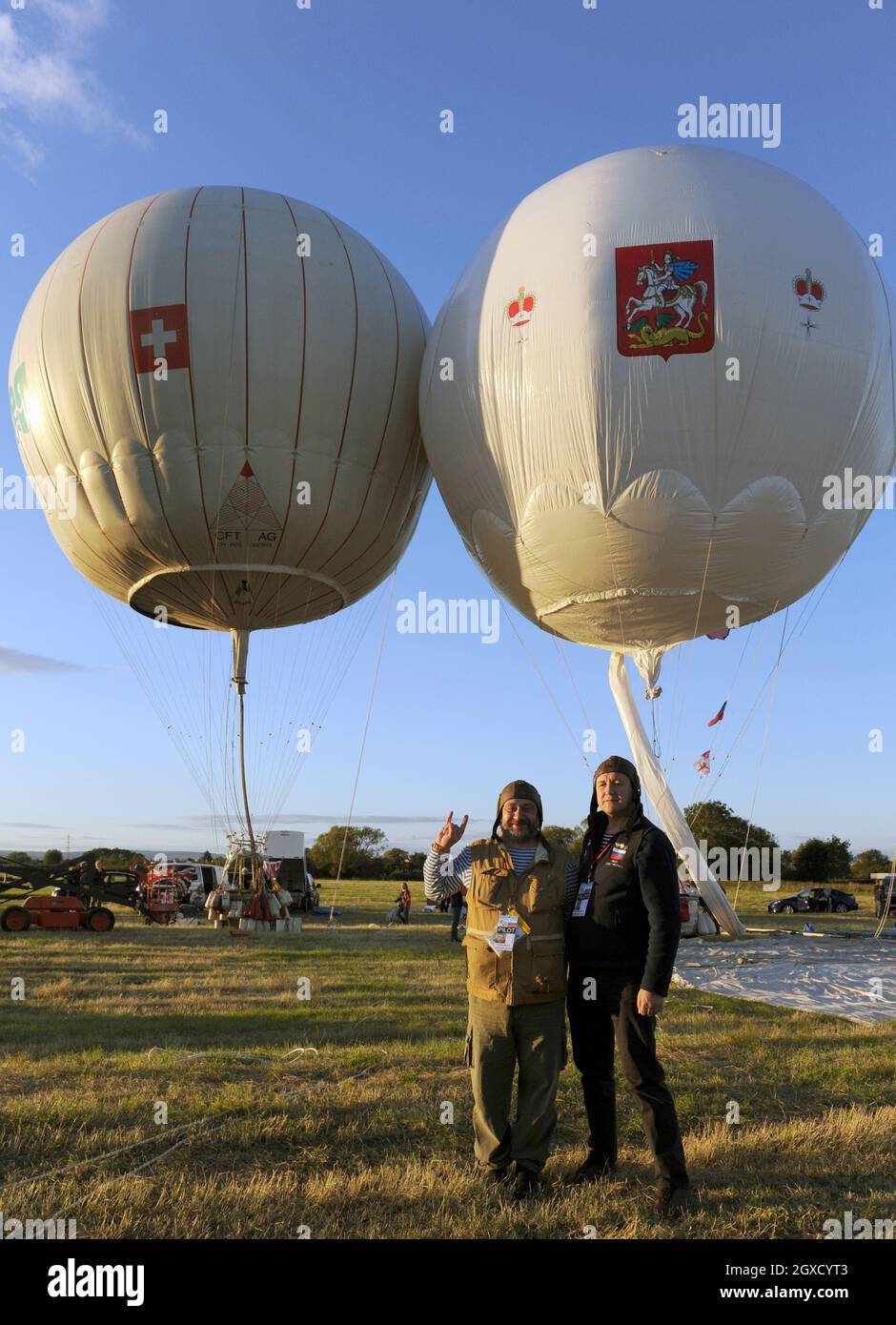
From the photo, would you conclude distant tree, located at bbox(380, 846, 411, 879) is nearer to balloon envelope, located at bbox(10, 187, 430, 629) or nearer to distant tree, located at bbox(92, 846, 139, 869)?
distant tree, located at bbox(92, 846, 139, 869)

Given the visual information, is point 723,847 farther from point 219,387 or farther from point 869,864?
point 219,387

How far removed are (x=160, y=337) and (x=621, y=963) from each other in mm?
11156

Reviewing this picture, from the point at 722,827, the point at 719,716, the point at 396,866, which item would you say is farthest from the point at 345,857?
the point at 719,716

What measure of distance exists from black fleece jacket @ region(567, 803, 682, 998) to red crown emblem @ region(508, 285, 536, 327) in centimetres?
774

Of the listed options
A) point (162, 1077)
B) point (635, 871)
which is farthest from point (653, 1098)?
point (162, 1077)

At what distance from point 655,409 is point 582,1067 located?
24.5 ft

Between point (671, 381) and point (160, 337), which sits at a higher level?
point (160, 337)

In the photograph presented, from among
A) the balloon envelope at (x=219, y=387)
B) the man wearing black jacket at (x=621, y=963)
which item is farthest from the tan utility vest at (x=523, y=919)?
the balloon envelope at (x=219, y=387)

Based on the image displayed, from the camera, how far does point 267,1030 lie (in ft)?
27.4

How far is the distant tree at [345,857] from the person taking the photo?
7212 cm

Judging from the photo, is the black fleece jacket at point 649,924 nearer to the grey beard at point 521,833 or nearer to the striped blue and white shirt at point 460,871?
the striped blue and white shirt at point 460,871

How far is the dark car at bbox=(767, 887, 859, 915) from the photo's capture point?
35.8 meters

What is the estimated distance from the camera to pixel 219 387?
1307 centimetres

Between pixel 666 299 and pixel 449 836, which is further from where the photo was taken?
pixel 666 299
